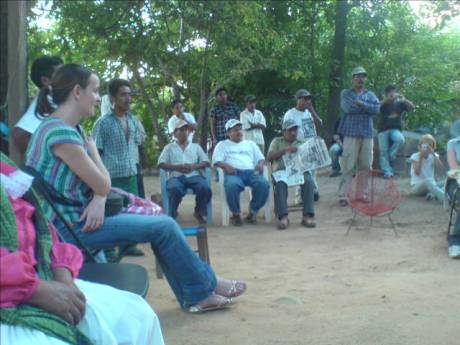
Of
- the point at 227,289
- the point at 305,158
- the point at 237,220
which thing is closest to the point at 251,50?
the point at 305,158

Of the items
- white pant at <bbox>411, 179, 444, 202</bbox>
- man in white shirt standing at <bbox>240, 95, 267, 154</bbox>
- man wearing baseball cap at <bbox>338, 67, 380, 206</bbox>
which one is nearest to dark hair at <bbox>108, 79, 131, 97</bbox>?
man wearing baseball cap at <bbox>338, 67, 380, 206</bbox>

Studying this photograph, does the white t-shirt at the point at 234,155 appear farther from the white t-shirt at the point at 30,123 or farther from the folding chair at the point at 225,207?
the white t-shirt at the point at 30,123

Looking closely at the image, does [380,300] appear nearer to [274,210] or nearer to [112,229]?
[112,229]

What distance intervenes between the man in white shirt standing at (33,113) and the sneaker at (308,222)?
15.5ft

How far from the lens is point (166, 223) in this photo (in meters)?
4.43

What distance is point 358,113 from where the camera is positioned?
10.6m

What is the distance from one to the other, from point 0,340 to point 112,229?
5.84 feet

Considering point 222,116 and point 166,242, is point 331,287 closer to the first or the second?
point 166,242

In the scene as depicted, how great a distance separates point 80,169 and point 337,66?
11927 mm

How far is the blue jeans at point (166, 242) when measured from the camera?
4.20 meters

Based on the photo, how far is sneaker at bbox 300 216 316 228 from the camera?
9.30 m

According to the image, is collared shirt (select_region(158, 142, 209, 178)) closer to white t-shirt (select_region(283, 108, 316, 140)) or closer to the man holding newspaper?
the man holding newspaper

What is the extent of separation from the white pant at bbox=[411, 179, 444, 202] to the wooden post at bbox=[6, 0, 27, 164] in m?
6.43

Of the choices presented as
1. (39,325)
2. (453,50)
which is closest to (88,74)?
(39,325)
